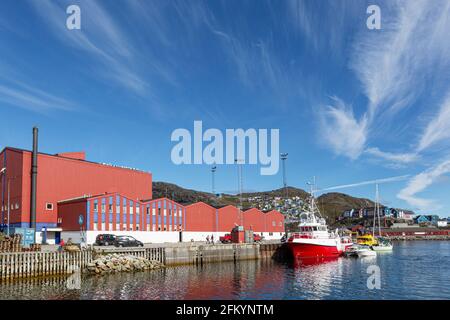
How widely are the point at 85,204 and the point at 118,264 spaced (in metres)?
20.7

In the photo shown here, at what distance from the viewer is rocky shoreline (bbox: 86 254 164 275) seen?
159 ft

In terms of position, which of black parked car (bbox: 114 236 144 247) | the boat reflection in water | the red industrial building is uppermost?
the red industrial building

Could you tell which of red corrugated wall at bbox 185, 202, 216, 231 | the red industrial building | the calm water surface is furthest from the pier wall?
red corrugated wall at bbox 185, 202, 216, 231

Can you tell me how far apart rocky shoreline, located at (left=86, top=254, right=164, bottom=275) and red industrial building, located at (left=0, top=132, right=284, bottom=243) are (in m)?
17.1

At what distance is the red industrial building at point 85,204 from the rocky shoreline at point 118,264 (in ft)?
56.1

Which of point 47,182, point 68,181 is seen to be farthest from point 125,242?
point 68,181

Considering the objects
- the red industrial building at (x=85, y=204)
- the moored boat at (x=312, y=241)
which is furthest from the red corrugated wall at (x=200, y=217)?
the moored boat at (x=312, y=241)

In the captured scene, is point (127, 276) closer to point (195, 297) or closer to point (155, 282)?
point (155, 282)

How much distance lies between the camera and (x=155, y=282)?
42.3 m

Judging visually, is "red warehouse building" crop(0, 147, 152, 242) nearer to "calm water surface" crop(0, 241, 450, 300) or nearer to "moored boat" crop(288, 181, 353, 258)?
"calm water surface" crop(0, 241, 450, 300)

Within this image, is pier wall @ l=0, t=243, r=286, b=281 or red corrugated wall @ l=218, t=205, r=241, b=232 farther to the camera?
red corrugated wall @ l=218, t=205, r=241, b=232

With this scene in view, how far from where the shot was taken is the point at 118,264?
50.2 metres
